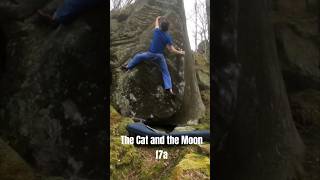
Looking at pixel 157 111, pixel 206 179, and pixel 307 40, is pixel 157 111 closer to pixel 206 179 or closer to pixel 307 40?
pixel 206 179

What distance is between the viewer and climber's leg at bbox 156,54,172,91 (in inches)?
235

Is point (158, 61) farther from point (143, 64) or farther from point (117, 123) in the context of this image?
point (117, 123)

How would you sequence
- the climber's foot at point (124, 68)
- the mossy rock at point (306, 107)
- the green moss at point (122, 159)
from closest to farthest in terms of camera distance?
1. the green moss at point (122, 159)
2. the climber's foot at point (124, 68)
3. the mossy rock at point (306, 107)

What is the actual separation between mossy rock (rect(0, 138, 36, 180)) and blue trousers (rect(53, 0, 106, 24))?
144 centimetres

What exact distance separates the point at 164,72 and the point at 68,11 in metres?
1.22

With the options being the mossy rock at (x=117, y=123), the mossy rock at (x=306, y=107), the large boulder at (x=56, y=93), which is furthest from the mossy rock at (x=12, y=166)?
the mossy rock at (x=306, y=107)

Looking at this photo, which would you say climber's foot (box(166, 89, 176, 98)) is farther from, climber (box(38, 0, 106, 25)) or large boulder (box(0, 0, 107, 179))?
climber (box(38, 0, 106, 25))

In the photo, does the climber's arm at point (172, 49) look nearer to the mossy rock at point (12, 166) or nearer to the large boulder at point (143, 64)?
the large boulder at point (143, 64)

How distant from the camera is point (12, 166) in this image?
623 centimetres

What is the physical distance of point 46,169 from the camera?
623 centimetres

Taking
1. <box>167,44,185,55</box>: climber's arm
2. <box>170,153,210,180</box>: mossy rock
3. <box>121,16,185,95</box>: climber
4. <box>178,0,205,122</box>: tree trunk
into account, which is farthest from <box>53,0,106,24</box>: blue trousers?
<box>170,153,210,180</box>: mossy rock

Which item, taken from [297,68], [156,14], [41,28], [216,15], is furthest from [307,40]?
[41,28]

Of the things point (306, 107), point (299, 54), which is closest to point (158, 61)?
point (299, 54)

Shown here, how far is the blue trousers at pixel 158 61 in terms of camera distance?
5.96 meters
